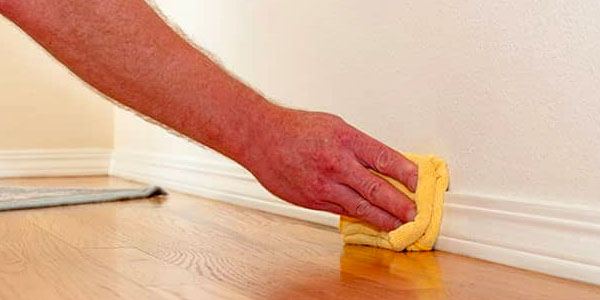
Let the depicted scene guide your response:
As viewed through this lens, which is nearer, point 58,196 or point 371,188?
point 371,188

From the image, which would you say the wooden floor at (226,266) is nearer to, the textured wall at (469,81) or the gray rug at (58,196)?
the textured wall at (469,81)

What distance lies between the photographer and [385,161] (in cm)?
134

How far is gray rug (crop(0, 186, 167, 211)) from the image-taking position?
2080mm

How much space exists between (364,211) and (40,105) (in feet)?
7.21

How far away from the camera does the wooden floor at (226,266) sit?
1054 millimetres

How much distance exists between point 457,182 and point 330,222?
0.37 metres

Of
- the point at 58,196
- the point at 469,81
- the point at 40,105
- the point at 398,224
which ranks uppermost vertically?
the point at 469,81

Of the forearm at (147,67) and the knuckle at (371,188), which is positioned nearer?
the forearm at (147,67)

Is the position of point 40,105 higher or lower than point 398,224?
higher

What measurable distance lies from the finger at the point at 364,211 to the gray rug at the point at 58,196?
949 mm

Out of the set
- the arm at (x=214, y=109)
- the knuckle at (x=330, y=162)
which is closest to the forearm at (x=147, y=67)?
Result: the arm at (x=214, y=109)

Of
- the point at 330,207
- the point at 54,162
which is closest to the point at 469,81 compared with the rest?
the point at 330,207

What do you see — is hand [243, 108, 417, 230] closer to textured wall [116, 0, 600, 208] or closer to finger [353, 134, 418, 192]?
finger [353, 134, 418, 192]

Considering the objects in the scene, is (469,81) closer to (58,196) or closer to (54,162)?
(58,196)
